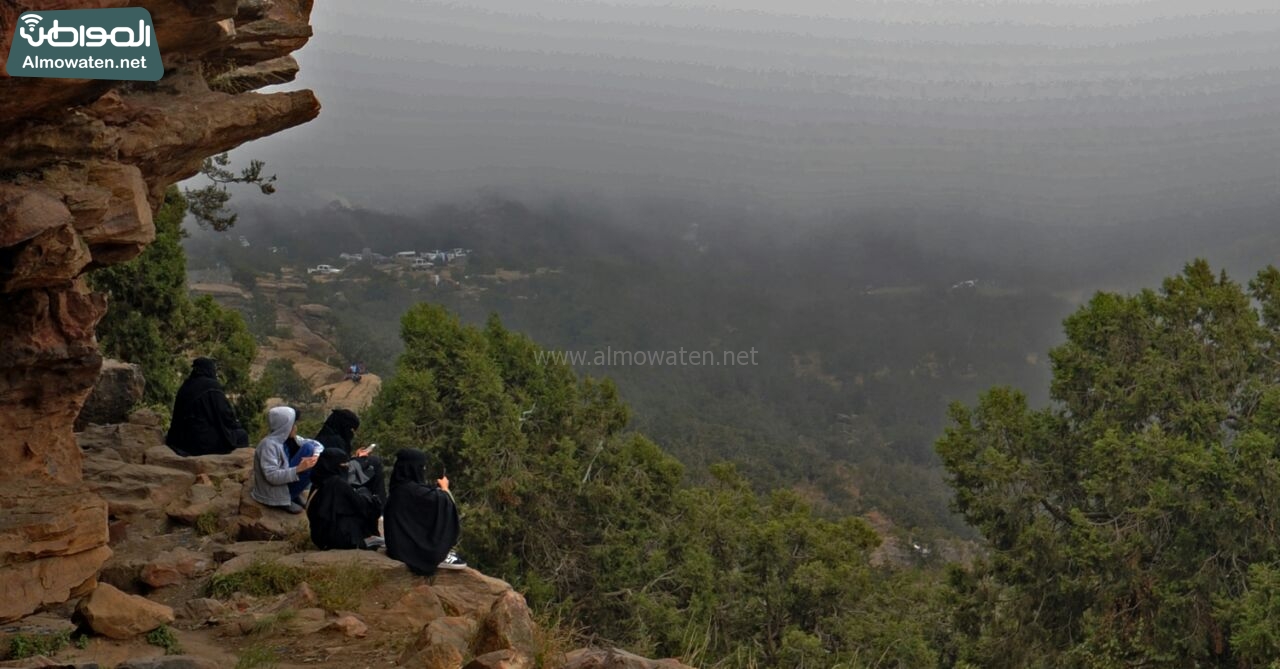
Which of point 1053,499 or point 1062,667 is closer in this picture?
point 1062,667

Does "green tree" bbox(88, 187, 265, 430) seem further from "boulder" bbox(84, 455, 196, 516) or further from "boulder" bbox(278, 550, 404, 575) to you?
"boulder" bbox(278, 550, 404, 575)

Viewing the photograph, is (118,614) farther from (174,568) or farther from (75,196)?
(75,196)

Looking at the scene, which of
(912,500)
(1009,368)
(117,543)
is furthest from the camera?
(1009,368)

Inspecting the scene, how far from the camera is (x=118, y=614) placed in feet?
25.5

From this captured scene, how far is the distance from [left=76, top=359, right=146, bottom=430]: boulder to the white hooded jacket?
5732 mm

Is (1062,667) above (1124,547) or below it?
below

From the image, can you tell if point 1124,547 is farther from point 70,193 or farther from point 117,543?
point 70,193

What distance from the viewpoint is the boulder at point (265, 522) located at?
1088 centimetres

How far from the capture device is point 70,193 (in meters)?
9.00

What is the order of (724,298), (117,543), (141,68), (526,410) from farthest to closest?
(724,298), (526,410), (117,543), (141,68)

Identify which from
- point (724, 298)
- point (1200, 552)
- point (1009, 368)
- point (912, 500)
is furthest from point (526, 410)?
point (724, 298)

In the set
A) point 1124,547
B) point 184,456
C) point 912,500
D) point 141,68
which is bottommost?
point 912,500

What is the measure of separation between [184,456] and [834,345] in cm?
14668

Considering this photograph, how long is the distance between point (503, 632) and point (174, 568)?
3.80 meters
